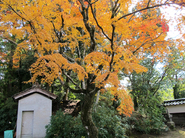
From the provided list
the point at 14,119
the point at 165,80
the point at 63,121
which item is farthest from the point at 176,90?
the point at 14,119

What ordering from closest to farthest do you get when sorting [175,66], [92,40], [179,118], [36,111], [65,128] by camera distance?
[92,40] → [65,128] → [36,111] → [175,66] → [179,118]

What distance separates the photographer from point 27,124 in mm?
7230

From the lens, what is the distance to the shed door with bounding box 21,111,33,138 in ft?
23.2

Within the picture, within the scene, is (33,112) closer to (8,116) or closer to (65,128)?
(65,128)

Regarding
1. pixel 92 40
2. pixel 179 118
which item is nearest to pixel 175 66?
pixel 179 118

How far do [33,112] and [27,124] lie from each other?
713 mm

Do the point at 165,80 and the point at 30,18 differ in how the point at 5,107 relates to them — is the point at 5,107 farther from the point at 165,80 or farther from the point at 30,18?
the point at 165,80

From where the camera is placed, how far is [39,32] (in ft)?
17.2

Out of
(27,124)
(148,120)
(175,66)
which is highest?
(175,66)

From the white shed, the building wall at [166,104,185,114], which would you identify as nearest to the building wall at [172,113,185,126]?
the building wall at [166,104,185,114]

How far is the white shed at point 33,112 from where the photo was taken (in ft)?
23.1

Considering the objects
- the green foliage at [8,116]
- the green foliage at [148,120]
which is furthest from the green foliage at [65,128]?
the green foliage at [8,116]

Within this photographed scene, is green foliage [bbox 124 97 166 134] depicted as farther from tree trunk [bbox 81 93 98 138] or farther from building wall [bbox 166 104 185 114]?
tree trunk [bbox 81 93 98 138]

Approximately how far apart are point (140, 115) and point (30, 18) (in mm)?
8988
